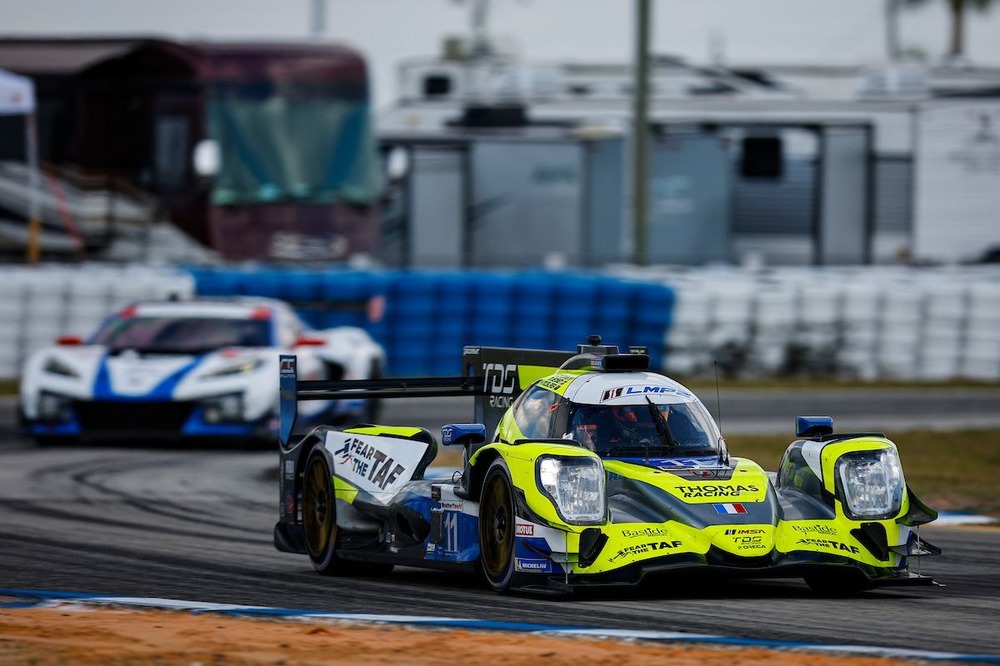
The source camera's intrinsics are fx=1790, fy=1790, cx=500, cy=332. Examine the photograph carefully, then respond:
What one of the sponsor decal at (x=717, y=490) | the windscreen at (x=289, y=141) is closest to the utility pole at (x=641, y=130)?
the windscreen at (x=289, y=141)

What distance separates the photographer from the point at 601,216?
30078 mm

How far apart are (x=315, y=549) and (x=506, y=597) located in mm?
1876

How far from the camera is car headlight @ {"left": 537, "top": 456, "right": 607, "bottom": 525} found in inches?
286

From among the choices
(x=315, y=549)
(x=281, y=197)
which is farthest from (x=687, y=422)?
(x=281, y=197)

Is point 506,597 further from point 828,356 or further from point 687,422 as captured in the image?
point 828,356

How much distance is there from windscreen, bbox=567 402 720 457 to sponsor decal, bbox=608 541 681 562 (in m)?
0.77

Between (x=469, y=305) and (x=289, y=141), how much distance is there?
14.3ft

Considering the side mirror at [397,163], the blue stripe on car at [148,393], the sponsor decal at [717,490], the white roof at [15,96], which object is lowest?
the blue stripe on car at [148,393]

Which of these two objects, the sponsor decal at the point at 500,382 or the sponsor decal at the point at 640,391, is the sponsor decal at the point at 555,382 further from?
the sponsor decal at the point at 500,382

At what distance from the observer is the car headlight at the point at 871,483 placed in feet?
25.1

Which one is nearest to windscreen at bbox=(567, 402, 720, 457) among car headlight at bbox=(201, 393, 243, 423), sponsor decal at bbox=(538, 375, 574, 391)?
sponsor decal at bbox=(538, 375, 574, 391)

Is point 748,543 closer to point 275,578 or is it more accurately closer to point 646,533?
point 646,533

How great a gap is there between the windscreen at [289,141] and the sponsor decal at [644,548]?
17188 millimetres

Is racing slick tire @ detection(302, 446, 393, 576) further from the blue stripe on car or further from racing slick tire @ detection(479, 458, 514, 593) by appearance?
the blue stripe on car
